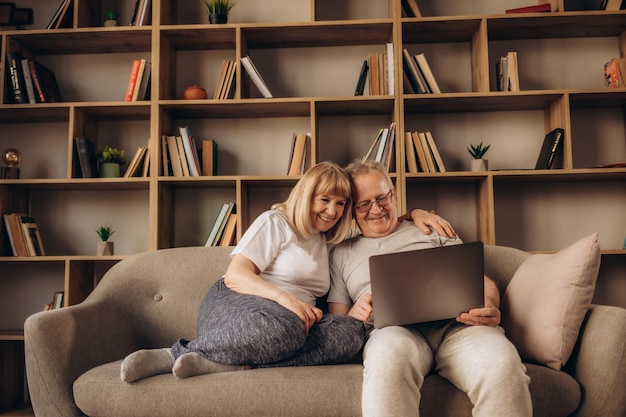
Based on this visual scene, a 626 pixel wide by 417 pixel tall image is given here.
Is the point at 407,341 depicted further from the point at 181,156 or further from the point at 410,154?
the point at 181,156

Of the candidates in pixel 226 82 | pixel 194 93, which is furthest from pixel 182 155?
pixel 226 82

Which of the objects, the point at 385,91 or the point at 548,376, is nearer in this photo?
the point at 548,376

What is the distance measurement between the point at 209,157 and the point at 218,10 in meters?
0.76

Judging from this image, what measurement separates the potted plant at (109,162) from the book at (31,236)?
1.42 feet

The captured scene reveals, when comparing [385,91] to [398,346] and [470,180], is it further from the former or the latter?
[398,346]

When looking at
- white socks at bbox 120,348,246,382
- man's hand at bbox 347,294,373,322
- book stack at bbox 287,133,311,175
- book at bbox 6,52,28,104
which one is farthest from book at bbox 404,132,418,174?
book at bbox 6,52,28,104

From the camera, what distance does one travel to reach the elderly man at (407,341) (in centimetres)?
139

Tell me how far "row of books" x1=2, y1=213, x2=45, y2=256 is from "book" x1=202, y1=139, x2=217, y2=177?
0.93 m

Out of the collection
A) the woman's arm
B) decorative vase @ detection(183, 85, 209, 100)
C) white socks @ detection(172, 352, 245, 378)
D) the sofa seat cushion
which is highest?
decorative vase @ detection(183, 85, 209, 100)

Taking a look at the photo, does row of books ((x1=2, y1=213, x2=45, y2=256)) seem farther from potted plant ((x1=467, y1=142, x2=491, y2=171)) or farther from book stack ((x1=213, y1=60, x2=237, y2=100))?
potted plant ((x1=467, y1=142, x2=491, y2=171))

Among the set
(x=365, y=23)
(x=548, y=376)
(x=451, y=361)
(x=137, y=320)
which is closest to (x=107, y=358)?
(x=137, y=320)

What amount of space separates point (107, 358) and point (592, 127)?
8.59ft

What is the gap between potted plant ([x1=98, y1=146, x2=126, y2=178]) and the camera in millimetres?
3016

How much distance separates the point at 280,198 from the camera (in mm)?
3178
